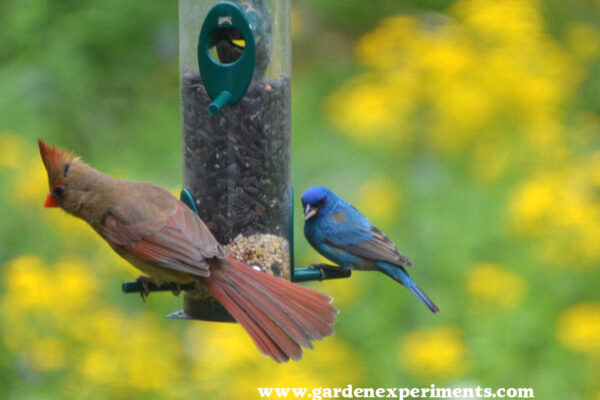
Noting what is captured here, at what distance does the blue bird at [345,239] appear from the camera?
17.4 feet

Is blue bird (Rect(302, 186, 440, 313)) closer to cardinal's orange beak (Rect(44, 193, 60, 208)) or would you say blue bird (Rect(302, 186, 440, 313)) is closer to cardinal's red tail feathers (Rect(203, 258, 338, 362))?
cardinal's red tail feathers (Rect(203, 258, 338, 362))

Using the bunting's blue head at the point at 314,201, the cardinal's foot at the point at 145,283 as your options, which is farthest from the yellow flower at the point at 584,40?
the cardinal's foot at the point at 145,283

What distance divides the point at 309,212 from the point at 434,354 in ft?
3.38

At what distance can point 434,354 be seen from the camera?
487cm

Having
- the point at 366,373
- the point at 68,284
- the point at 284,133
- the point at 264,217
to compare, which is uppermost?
Answer: the point at 284,133

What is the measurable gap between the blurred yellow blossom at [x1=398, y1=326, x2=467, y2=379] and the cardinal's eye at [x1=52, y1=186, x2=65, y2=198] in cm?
182

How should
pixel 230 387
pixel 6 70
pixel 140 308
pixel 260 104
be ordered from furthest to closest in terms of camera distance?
pixel 6 70
pixel 140 308
pixel 260 104
pixel 230 387

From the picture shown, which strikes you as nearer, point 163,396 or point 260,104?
point 163,396

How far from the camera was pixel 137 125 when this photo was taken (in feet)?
21.7

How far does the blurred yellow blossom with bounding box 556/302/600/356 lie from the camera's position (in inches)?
193

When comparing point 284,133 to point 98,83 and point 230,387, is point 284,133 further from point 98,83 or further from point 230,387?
point 98,83

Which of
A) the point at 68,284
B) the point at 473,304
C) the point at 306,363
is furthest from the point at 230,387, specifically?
the point at 473,304

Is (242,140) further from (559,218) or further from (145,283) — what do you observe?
(559,218)

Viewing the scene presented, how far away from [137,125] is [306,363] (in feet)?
7.74
